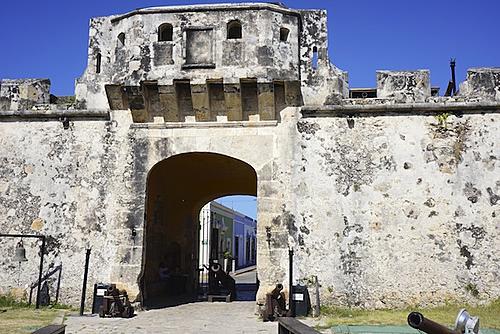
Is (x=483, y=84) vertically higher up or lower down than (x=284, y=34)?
lower down

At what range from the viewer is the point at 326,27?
9.47 meters

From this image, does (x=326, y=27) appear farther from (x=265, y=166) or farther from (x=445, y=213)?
(x=445, y=213)

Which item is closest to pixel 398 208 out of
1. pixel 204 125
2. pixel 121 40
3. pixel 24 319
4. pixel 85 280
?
pixel 204 125

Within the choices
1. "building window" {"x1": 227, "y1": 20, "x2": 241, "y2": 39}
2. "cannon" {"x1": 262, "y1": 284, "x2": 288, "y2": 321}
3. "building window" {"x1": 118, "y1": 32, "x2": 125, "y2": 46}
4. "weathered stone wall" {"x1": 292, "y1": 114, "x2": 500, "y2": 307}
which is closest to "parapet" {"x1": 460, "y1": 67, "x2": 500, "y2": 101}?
"weathered stone wall" {"x1": 292, "y1": 114, "x2": 500, "y2": 307}

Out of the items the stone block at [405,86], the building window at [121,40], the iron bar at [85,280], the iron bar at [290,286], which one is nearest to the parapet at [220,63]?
the building window at [121,40]

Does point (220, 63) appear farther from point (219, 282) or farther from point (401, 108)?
point (219, 282)

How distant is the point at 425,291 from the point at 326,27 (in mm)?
5027

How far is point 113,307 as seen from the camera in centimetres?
820

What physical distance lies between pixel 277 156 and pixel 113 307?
12.3ft

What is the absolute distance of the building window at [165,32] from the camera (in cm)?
935

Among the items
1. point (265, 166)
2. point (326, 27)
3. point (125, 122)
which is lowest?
point (265, 166)

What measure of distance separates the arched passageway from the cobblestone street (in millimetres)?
907

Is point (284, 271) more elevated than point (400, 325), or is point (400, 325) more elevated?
point (284, 271)

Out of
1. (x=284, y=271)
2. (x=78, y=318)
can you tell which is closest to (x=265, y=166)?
(x=284, y=271)
